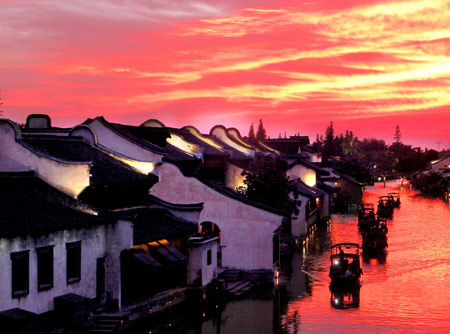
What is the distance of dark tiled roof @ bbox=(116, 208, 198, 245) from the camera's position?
A: 3916cm

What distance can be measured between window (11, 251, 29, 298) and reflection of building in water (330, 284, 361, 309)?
2102 cm

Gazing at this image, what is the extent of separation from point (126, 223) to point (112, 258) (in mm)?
2157

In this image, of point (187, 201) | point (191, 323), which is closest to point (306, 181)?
point (187, 201)

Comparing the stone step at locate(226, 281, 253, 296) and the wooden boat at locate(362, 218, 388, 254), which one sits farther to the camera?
the wooden boat at locate(362, 218, 388, 254)

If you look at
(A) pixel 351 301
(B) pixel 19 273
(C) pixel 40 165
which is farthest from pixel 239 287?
(B) pixel 19 273

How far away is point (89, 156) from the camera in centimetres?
4278

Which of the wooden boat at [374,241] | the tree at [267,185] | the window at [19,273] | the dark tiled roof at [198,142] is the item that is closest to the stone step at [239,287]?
the tree at [267,185]

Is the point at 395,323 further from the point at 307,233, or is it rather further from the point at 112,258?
the point at 307,233

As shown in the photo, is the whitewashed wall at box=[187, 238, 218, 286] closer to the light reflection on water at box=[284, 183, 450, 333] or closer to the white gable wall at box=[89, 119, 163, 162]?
the light reflection on water at box=[284, 183, 450, 333]

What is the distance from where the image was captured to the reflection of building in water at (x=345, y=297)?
140ft

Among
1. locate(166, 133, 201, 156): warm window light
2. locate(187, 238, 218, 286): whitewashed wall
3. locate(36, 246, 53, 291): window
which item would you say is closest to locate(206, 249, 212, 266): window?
locate(187, 238, 218, 286): whitewashed wall

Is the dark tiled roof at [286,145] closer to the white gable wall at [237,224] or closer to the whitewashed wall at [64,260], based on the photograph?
the white gable wall at [237,224]

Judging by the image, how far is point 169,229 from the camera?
4231cm

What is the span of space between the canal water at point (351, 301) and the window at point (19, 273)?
845 cm
